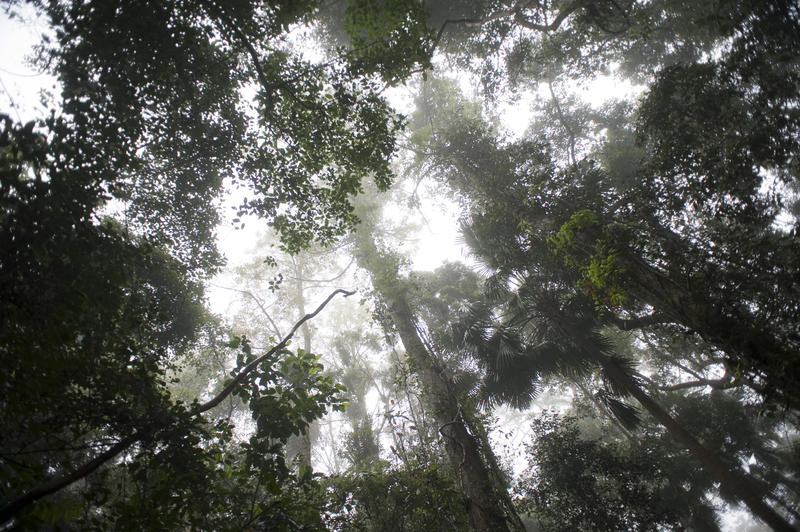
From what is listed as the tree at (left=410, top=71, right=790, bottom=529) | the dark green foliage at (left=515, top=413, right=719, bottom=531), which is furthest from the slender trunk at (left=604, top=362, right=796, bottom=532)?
the dark green foliage at (left=515, top=413, right=719, bottom=531)

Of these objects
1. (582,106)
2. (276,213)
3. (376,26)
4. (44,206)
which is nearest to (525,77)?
(582,106)

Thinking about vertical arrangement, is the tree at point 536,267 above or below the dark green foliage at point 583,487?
above

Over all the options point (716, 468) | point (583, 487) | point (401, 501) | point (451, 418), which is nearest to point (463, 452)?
point (451, 418)

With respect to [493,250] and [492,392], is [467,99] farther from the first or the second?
[492,392]

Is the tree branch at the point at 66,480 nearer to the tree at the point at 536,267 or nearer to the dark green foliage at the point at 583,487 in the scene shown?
the tree at the point at 536,267

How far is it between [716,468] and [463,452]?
4.47 m

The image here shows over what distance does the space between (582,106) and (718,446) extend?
45.4ft

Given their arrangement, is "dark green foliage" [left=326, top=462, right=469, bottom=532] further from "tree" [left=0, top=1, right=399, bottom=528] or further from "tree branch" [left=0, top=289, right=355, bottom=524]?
"tree branch" [left=0, top=289, right=355, bottom=524]

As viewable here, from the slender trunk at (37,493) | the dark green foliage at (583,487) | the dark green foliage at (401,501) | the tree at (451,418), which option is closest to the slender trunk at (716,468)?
the dark green foliage at (583,487)

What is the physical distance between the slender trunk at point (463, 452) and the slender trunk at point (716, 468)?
3.20 metres

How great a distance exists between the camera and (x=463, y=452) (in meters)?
6.02

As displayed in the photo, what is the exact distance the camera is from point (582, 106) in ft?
50.1

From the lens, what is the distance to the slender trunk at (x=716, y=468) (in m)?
5.73

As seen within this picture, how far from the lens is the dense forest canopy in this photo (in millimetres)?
2562
